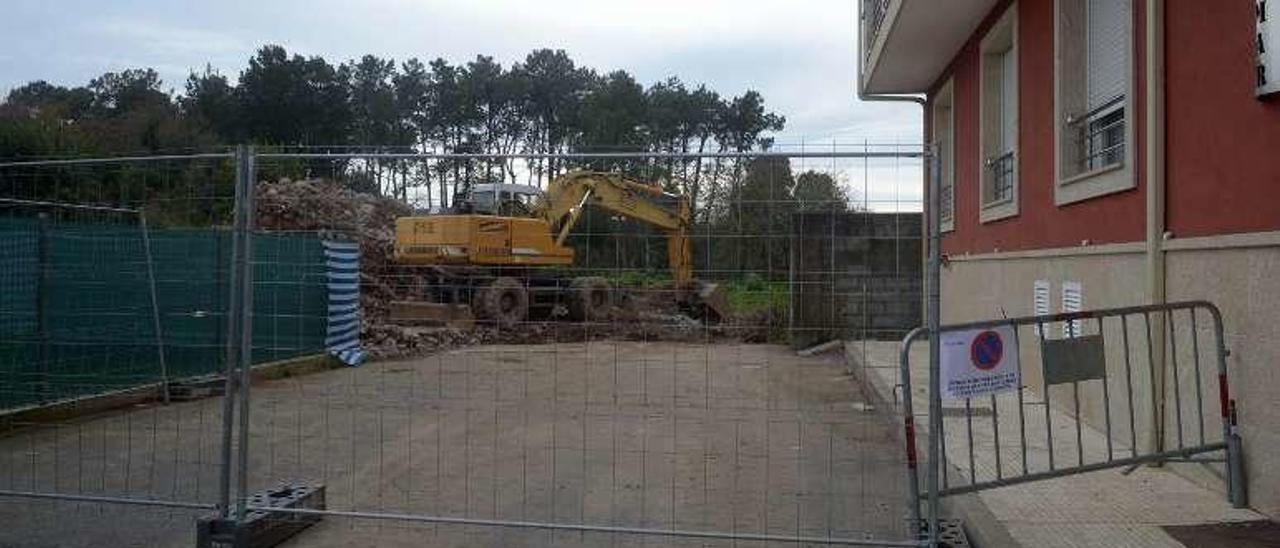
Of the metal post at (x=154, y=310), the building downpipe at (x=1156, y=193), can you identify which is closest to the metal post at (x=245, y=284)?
the metal post at (x=154, y=310)

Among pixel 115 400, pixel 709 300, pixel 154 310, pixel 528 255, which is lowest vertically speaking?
pixel 115 400

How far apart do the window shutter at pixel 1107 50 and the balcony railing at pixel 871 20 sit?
15.2 feet

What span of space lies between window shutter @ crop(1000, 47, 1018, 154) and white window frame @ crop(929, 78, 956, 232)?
4.81 ft

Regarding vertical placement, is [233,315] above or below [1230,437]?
above

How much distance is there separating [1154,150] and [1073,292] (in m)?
2.10

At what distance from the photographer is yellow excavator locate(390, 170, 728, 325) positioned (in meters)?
5.73

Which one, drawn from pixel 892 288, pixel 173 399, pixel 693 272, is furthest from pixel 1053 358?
pixel 173 399

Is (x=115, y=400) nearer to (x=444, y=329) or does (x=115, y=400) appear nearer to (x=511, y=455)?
(x=511, y=455)

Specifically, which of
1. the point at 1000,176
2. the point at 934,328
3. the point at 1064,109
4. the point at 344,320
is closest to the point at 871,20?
the point at 1000,176

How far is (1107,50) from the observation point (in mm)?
8461

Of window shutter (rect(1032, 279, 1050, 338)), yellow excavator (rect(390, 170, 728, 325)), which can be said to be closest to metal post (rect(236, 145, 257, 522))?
yellow excavator (rect(390, 170, 728, 325))

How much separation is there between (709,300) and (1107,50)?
478cm

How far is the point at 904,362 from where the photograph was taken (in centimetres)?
484

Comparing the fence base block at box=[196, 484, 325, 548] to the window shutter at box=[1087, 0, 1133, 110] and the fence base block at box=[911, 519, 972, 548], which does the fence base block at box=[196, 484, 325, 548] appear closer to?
the fence base block at box=[911, 519, 972, 548]
